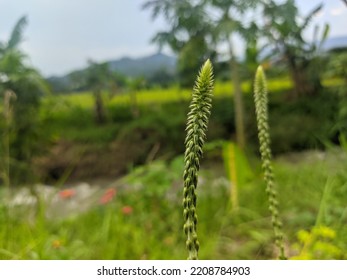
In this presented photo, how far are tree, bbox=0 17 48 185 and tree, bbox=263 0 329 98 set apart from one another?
0.80 meters

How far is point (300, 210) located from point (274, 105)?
433 mm

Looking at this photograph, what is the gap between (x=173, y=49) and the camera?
1840 millimetres

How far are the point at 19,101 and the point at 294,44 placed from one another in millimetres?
1002

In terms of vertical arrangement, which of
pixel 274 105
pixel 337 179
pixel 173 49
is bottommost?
pixel 337 179

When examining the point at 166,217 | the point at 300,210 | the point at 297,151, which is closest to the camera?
the point at 300,210

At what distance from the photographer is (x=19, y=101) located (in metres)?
1.89

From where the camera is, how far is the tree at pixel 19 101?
5.79 ft

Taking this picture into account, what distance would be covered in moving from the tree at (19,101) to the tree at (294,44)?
796 millimetres

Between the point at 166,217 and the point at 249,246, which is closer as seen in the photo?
the point at 249,246

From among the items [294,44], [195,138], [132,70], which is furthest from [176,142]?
[195,138]

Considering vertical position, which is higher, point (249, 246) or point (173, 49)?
point (173, 49)
